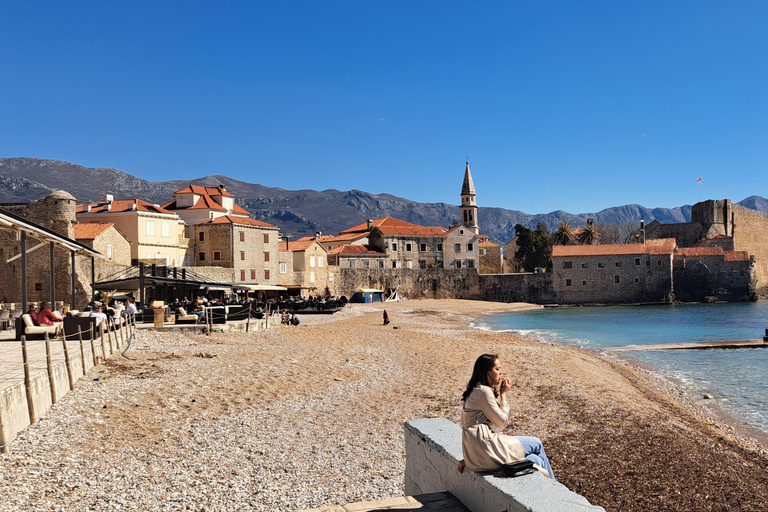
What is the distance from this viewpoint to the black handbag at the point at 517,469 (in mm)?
3909

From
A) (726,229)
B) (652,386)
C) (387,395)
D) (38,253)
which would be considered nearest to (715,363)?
(652,386)

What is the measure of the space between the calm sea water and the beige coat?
10359mm

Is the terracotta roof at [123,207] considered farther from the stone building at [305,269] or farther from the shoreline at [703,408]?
the shoreline at [703,408]

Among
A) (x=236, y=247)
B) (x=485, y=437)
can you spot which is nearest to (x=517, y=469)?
(x=485, y=437)

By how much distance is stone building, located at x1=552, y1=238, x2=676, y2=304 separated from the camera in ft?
204

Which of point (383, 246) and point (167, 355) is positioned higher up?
point (383, 246)

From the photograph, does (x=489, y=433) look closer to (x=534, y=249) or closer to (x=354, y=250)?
(x=354, y=250)

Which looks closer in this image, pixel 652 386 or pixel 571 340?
pixel 652 386

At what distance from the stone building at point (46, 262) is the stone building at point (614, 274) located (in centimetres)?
4955

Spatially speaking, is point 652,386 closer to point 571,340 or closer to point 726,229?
point 571,340

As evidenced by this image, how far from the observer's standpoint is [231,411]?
32.8 feet

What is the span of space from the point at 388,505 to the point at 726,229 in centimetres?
8298

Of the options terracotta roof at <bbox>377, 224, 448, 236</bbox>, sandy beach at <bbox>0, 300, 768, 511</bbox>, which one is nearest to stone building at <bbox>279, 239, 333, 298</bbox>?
terracotta roof at <bbox>377, 224, 448, 236</bbox>

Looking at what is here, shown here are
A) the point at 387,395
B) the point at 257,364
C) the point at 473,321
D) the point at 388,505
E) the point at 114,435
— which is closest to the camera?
the point at 388,505
